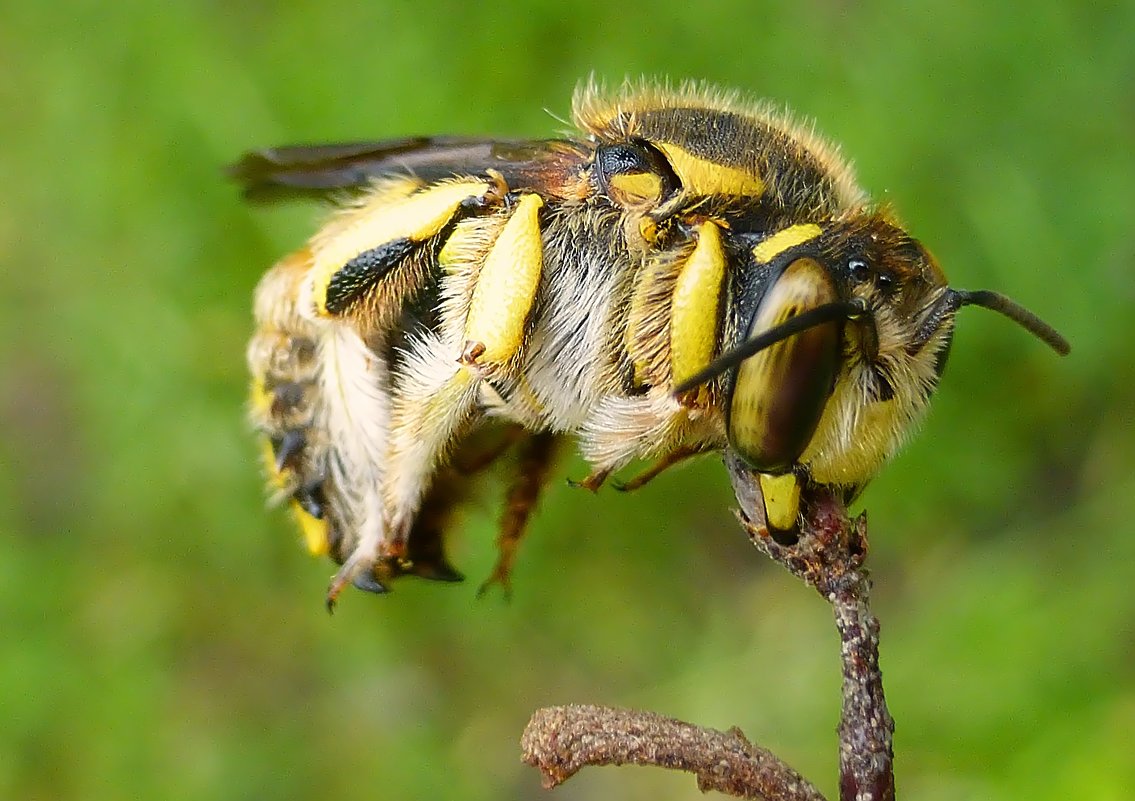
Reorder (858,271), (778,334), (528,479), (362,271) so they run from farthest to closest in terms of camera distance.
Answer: (528,479)
(362,271)
(858,271)
(778,334)

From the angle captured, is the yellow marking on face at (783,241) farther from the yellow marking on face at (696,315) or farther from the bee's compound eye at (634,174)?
the bee's compound eye at (634,174)

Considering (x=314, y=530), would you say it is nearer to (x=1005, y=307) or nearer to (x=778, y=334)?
(x=778, y=334)

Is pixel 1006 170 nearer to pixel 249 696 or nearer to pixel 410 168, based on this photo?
pixel 410 168

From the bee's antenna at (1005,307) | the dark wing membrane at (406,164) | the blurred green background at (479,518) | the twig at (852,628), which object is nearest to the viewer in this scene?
the twig at (852,628)

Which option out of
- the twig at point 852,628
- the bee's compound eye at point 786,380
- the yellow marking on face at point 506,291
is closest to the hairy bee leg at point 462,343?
the yellow marking on face at point 506,291

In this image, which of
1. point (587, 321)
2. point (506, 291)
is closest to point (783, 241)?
point (587, 321)

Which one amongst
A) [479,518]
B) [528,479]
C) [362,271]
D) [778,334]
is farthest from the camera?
[479,518]
